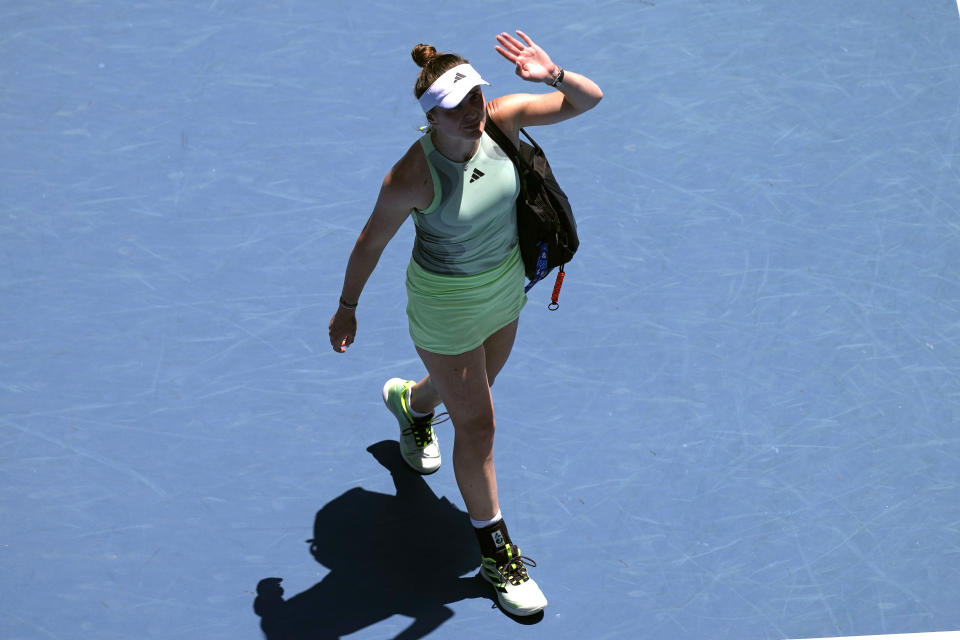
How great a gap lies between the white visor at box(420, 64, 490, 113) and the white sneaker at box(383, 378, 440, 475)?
161cm

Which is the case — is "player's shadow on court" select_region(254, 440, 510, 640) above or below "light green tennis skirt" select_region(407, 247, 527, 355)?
below

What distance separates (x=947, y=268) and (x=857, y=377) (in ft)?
2.87

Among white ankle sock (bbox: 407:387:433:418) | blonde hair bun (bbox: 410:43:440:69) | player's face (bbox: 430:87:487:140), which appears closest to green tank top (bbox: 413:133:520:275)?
player's face (bbox: 430:87:487:140)

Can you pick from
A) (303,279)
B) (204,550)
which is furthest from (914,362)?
(204,550)

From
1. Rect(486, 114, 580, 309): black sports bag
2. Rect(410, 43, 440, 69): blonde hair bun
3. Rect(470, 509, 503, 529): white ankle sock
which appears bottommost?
Rect(470, 509, 503, 529): white ankle sock

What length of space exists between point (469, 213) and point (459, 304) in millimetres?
399

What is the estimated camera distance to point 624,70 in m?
6.59

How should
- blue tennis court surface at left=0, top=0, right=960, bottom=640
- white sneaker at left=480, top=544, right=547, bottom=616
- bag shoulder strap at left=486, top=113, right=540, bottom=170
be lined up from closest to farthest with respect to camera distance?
1. bag shoulder strap at left=486, top=113, right=540, bottom=170
2. white sneaker at left=480, top=544, right=547, bottom=616
3. blue tennis court surface at left=0, top=0, right=960, bottom=640

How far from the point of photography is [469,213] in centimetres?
422

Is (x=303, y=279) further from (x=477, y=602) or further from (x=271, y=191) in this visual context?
(x=477, y=602)

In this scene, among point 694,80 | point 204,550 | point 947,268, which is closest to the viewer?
point 204,550

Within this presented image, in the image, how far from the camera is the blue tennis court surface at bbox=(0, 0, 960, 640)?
4895mm

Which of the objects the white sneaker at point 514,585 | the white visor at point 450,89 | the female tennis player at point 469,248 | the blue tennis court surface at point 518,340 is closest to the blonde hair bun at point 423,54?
the female tennis player at point 469,248

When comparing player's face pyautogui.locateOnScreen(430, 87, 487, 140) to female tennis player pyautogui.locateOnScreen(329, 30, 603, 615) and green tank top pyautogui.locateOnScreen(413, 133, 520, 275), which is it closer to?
female tennis player pyautogui.locateOnScreen(329, 30, 603, 615)
